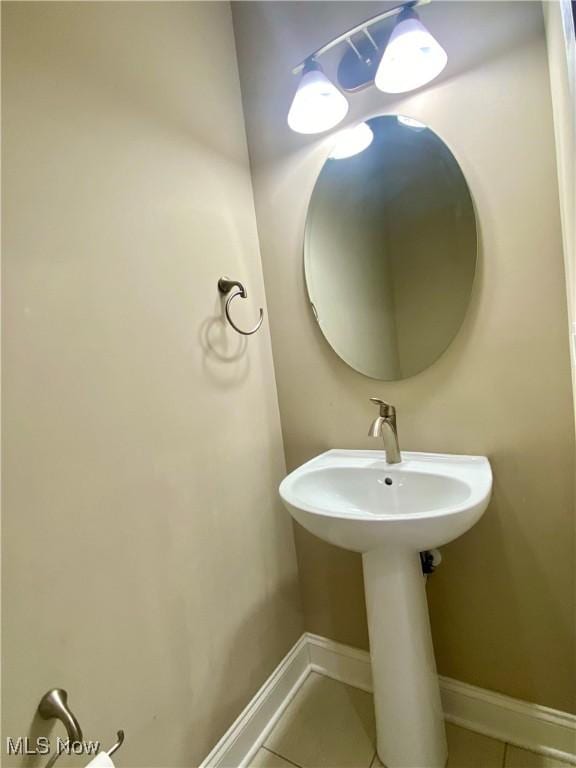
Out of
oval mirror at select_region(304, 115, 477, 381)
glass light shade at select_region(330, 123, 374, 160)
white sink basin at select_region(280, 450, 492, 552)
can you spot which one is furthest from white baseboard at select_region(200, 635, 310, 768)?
A: glass light shade at select_region(330, 123, 374, 160)

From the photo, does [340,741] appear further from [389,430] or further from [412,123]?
[412,123]

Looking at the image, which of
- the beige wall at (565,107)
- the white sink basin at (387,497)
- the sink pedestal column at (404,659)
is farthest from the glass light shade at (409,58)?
the sink pedestal column at (404,659)

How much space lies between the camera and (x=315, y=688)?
1.42m

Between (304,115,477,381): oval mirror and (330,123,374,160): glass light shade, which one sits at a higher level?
(330,123,374,160): glass light shade

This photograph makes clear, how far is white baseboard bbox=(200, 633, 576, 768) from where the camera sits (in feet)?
3.59

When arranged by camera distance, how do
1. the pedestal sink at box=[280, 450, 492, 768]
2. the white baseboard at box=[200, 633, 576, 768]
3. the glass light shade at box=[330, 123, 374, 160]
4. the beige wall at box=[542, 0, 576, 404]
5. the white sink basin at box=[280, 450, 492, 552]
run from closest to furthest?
the beige wall at box=[542, 0, 576, 404]
the white sink basin at box=[280, 450, 492, 552]
the pedestal sink at box=[280, 450, 492, 768]
the white baseboard at box=[200, 633, 576, 768]
the glass light shade at box=[330, 123, 374, 160]

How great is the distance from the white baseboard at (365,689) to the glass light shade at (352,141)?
166 cm

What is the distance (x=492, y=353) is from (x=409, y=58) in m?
0.78

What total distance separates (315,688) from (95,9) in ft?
6.87

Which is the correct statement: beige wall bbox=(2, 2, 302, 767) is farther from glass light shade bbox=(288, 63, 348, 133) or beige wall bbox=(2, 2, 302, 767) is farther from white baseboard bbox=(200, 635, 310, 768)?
glass light shade bbox=(288, 63, 348, 133)

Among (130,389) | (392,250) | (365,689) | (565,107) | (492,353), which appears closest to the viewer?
(565,107)

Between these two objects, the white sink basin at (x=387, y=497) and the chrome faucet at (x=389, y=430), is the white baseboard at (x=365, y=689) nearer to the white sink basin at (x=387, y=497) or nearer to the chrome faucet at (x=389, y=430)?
the white sink basin at (x=387, y=497)

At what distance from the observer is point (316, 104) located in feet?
3.79
